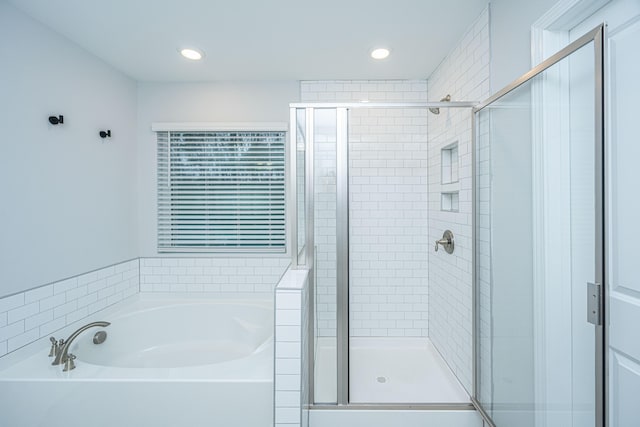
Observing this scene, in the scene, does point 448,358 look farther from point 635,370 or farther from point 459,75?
point 459,75

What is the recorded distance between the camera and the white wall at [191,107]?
2826mm

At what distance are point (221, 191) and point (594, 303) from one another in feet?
8.57

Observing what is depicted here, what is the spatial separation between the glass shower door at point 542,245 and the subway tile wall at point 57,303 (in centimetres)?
264

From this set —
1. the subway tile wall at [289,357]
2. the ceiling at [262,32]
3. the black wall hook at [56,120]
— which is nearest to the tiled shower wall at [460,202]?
the ceiling at [262,32]

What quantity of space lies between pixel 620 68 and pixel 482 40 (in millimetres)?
1037

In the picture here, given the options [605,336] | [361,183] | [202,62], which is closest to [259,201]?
[361,183]

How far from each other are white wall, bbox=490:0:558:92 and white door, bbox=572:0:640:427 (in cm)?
39

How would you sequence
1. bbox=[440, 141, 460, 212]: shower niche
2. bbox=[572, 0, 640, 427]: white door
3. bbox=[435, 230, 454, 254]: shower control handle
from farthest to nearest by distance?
bbox=[440, 141, 460, 212]: shower niche
bbox=[435, 230, 454, 254]: shower control handle
bbox=[572, 0, 640, 427]: white door

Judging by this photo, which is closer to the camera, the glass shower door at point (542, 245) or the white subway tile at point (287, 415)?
the glass shower door at point (542, 245)

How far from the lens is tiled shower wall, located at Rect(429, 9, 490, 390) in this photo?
196cm

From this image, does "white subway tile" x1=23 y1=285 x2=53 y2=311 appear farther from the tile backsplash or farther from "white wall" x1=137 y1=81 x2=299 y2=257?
"white wall" x1=137 y1=81 x2=299 y2=257

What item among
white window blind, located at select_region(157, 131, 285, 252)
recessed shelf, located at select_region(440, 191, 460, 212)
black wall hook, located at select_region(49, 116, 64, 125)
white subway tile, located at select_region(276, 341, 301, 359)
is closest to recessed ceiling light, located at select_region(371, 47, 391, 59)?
white window blind, located at select_region(157, 131, 285, 252)

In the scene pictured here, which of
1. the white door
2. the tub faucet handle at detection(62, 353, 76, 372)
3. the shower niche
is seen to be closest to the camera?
the white door

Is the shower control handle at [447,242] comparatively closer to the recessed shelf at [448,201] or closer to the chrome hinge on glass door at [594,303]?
the recessed shelf at [448,201]
